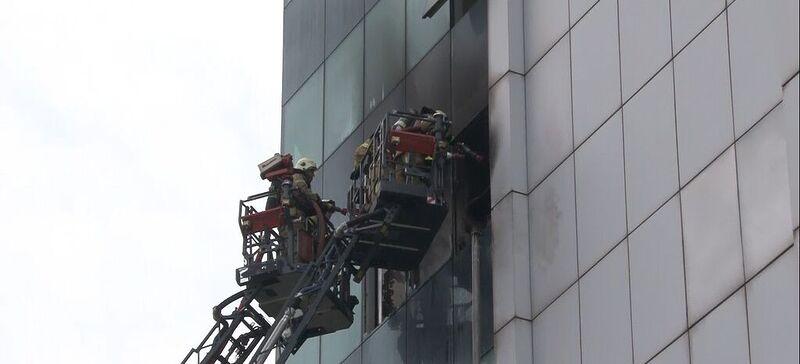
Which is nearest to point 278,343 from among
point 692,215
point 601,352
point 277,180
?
point 277,180

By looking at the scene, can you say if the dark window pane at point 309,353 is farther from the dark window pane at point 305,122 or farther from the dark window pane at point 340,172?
the dark window pane at point 305,122

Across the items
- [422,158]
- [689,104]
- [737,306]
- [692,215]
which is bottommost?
[737,306]

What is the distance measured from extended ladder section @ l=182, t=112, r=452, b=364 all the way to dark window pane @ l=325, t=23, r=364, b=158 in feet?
12.7

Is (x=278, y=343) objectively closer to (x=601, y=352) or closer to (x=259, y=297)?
(x=259, y=297)

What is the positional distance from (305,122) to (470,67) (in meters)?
9.29

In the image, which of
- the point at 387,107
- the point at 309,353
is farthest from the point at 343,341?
the point at 387,107

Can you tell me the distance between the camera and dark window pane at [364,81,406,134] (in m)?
35.2

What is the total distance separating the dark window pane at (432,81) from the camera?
109 feet

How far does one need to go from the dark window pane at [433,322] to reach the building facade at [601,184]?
0.15 ft

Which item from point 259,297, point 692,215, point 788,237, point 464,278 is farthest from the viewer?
point 259,297

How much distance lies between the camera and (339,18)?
1570 inches

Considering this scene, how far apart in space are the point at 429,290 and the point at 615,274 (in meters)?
6.85

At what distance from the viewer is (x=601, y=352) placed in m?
26.0

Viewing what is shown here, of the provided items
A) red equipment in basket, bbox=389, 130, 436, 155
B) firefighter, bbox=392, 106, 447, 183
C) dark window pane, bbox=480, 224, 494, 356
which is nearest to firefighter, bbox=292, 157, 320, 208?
firefighter, bbox=392, 106, 447, 183
